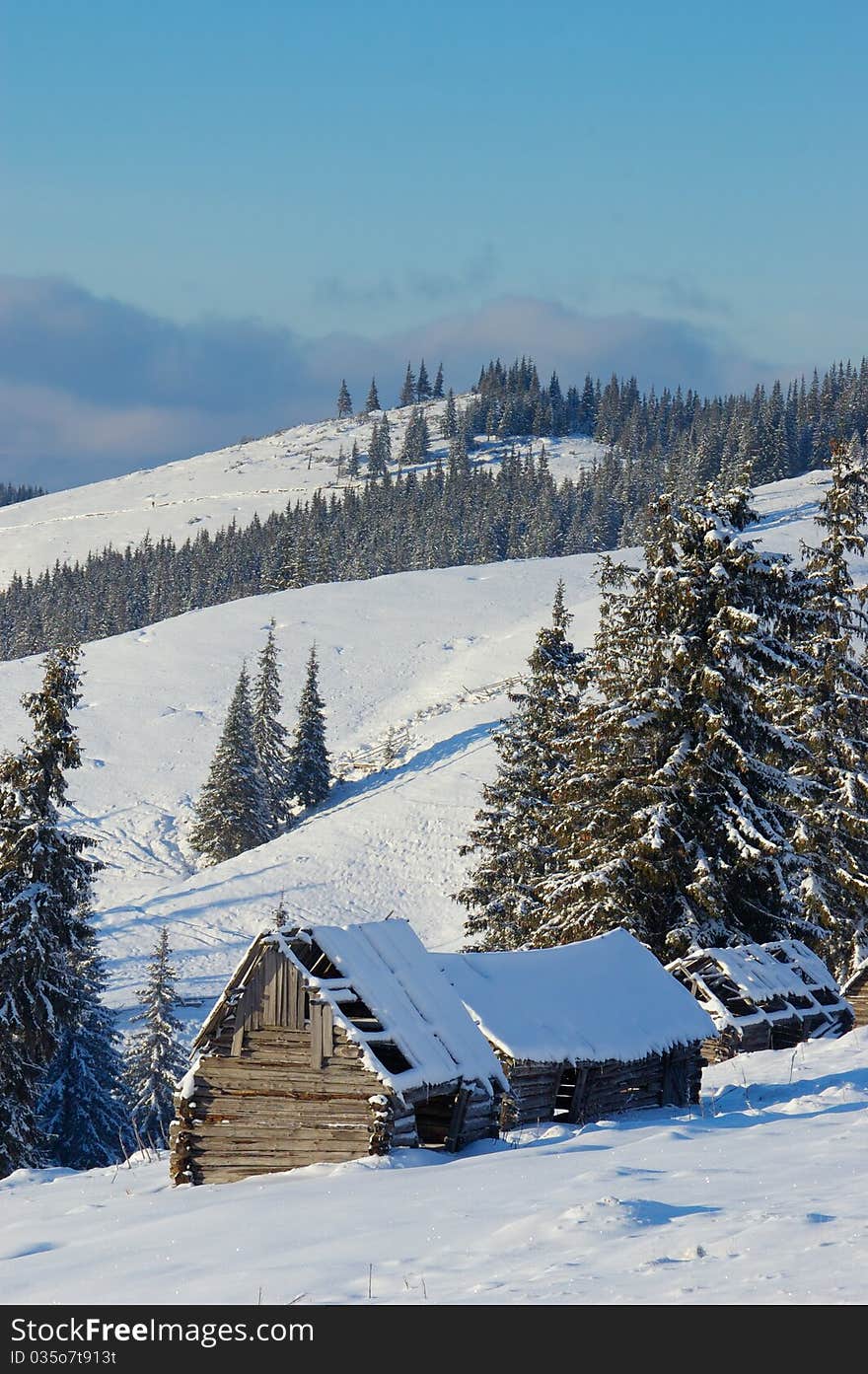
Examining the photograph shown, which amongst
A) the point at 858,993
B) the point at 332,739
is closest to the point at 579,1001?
the point at 858,993

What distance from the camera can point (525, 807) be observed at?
35438 millimetres

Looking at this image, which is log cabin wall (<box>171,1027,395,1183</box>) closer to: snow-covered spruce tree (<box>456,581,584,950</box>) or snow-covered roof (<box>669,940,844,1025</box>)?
snow-covered roof (<box>669,940,844,1025</box>)

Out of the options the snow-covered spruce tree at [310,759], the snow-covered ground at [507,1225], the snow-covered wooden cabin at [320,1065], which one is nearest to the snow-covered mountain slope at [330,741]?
the snow-covered spruce tree at [310,759]

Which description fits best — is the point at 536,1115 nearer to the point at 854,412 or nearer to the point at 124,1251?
the point at 124,1251

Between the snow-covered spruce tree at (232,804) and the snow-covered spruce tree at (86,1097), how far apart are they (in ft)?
105

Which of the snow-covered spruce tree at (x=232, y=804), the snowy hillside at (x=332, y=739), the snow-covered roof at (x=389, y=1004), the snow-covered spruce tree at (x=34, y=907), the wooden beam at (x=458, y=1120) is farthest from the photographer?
the snow-covered spruce tree at (x=232, y=804)

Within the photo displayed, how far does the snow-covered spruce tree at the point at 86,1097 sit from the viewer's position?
36.4 m

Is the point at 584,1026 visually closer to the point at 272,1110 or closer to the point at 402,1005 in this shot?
the point at 402,1005

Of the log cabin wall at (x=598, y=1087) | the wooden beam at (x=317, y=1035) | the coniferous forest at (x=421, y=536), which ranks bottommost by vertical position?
the log cabin wall at (x=598, y=1087)

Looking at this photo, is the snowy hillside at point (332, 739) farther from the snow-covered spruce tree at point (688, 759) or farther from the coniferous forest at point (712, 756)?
the snow-covered spruce tree at point (688, 759)

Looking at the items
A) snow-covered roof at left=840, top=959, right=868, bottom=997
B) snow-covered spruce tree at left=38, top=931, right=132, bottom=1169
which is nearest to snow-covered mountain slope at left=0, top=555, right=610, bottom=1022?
snow-covered spruce tree at left=38, top=931, right=132, bottom=1169
